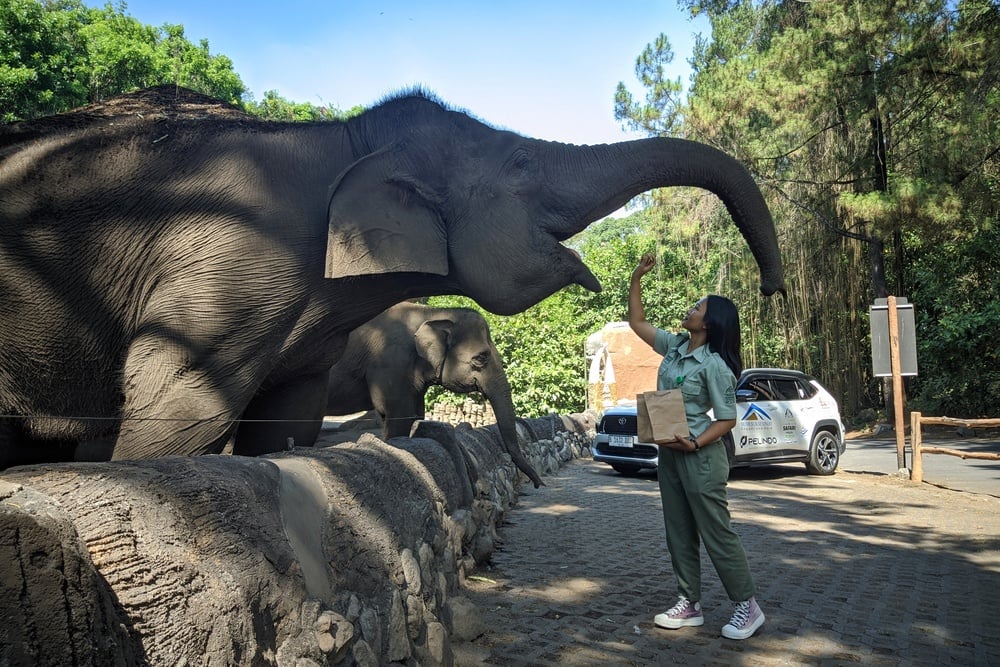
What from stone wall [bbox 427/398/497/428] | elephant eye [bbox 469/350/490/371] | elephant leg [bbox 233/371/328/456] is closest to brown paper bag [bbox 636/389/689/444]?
elephant leg [bbox 233/371/328/456]

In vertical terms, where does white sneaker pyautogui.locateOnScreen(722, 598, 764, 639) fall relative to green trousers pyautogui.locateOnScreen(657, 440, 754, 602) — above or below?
below

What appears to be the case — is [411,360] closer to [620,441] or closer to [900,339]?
[620,441]

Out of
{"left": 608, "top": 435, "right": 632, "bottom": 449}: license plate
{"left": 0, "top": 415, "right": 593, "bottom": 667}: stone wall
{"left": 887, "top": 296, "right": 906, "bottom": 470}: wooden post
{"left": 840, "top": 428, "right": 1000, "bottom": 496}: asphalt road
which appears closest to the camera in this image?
{"left": 0, "top": 415, "right": 593, "bottom": 667}: stone wall

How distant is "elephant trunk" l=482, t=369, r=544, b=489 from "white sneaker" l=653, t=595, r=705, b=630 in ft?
9.76

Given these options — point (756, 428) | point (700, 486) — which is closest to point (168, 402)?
point (700, 486)

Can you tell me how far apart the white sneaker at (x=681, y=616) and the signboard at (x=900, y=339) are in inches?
337

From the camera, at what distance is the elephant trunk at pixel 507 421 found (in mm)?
7608

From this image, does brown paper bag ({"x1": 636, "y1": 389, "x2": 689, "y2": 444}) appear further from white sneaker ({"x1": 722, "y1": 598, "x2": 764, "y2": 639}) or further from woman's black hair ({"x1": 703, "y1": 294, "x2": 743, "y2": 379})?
white sneaker ({"x1": 722, "y1": 598, "x2": 764, "y2": 639})

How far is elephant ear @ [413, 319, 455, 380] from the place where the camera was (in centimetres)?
1018

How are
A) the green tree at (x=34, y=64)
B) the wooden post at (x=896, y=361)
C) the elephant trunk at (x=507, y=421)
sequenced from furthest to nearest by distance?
the green tree at (x=34, y=64)
the wooden post at (x=896, y=361)
the elephant trunk at (x=507, y=421)

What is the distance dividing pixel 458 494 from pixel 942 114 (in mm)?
15803

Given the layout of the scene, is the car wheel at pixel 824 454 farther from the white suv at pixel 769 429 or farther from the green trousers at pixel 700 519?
the green trousers at pixel 700 519

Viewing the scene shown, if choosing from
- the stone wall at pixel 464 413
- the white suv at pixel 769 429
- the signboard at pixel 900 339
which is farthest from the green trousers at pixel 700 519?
the stone wall at pixel 464 413

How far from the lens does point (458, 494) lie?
5.02 m
